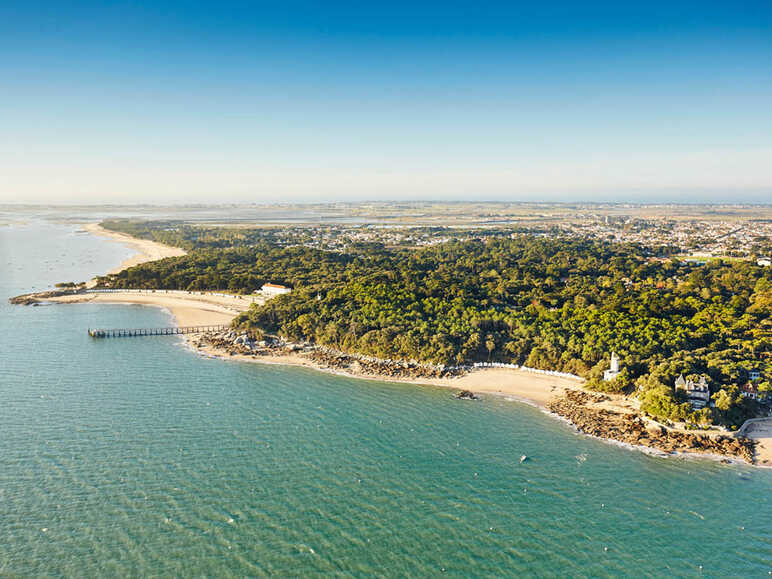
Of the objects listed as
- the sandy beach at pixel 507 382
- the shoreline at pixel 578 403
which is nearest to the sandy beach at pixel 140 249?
the shoreline at pixel 578 403

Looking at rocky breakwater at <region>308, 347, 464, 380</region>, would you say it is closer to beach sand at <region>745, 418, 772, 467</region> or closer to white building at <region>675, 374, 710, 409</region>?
white building at <region>675, 374, 710, 409</region>

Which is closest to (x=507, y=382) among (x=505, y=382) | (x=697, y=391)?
(x=505, y=382)

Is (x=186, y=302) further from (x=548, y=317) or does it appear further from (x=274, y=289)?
(x=548, y=317)

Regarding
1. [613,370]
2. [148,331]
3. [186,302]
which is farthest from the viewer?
[186,302]

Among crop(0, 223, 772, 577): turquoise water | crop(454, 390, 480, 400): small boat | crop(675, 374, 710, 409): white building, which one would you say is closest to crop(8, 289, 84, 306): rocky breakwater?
crop(0, 223, 772, 577): turquoise water

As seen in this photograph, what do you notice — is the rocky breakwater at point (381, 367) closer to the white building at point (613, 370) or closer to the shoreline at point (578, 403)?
the shoreline at point (578, 403)
